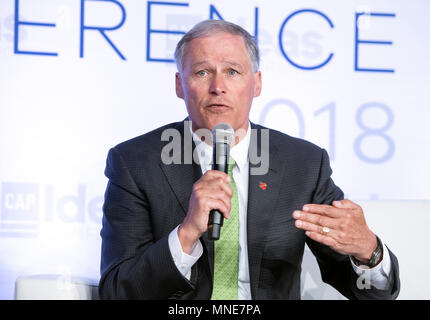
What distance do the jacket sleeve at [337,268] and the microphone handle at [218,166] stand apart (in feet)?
1.95

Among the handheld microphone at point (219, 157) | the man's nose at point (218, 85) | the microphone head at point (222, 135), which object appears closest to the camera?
the handheld microphone at point (219, 157)

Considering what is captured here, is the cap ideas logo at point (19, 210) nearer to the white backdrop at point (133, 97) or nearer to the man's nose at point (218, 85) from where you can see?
the white backdrop at point (133, 97)

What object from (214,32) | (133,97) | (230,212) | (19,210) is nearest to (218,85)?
(214,32)

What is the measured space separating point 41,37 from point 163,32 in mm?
713

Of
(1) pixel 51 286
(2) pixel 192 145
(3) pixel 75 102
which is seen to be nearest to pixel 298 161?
(2) pixel 192 145

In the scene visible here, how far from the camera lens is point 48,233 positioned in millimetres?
3234

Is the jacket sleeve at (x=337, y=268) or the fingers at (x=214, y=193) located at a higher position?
the fingers at (x=214, y=193)

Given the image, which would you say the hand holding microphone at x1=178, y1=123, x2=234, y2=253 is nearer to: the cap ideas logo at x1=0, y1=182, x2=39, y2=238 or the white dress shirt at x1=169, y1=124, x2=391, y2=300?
the white dress shirt at x1=169, y1=124, x2=391, y2=300

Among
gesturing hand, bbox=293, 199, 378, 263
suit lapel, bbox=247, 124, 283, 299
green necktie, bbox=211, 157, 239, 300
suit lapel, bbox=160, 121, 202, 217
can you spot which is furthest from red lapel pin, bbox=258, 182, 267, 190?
gesturing hand, bbox=293, 199, 378, 263

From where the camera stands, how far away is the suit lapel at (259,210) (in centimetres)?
189

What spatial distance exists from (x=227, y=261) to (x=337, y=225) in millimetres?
416

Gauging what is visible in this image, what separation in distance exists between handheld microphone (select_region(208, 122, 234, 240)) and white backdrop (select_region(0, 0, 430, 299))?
1.69 m

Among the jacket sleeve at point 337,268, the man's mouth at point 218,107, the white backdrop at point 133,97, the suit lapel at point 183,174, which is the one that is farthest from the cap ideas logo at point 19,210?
the jacket sleeve at point 337,268
